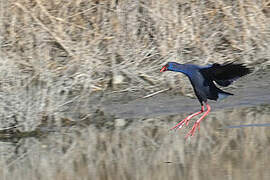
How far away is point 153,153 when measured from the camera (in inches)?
217

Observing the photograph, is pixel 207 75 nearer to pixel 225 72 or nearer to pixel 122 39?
pixel 225 72

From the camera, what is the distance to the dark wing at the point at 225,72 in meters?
5.94

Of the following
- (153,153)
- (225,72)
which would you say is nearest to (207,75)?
(225,72)

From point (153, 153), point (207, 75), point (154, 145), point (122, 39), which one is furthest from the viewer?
point (122, 39)

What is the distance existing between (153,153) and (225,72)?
117cm

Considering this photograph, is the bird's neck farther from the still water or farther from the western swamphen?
the still water

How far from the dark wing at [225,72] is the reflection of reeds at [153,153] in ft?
1.76

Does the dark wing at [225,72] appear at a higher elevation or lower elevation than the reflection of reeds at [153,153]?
higher

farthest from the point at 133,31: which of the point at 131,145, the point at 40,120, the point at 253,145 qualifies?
the point at 253,145

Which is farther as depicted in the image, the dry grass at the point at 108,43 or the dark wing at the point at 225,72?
the dry grass at the point at 108,43

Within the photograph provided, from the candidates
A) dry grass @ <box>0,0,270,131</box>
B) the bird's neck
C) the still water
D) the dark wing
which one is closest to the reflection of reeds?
the still water

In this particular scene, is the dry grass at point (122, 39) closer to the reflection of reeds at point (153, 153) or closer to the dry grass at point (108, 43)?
the dry grass at point (108, 43)

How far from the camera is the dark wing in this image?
594cm

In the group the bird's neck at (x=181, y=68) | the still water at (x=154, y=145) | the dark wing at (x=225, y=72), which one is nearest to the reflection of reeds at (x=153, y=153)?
the still water at (x=154, y=145)
